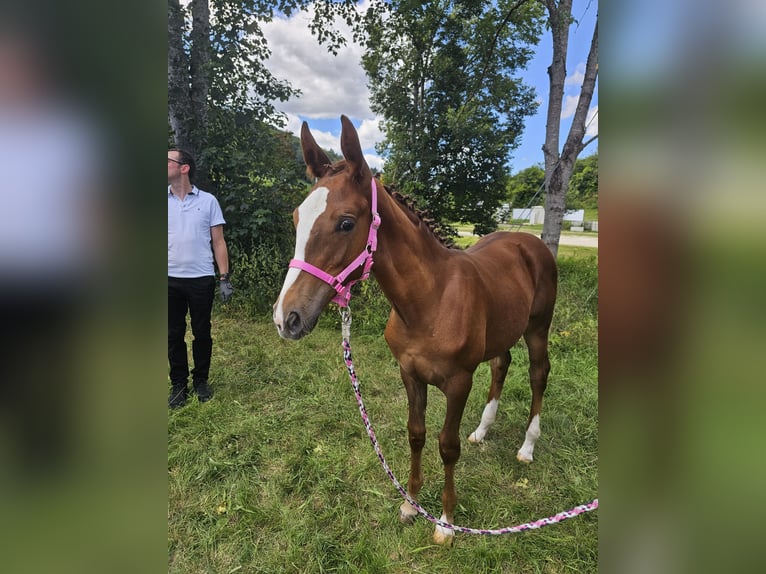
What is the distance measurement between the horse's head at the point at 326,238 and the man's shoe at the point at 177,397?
252 centimetres

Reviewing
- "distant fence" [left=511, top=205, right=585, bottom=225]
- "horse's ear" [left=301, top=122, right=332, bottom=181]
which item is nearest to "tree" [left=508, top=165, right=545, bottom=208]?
"distant fence" [left=511, top=205, right=585, bottom=225]

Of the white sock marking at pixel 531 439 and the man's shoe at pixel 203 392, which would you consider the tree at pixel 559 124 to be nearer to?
the white sock marking at pixel 531 439

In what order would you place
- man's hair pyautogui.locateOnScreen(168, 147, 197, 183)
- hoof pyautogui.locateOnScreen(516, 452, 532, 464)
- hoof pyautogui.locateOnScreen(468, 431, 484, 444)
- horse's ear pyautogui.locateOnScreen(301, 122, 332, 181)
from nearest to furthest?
horse's ear pyautogui.locateOnScreen(301, 122, 332, 181)
hoof pyautogui.locateOnScreen(516, 452, 532, 464)
hoof pyautogui.locateOnScreen(468, 431, 484, 444)
man's hair pyautogui.locateOnScreen(168, 147, 197, 183)

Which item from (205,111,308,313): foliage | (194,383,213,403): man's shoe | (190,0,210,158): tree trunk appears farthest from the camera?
(205,111,308,313): foliage

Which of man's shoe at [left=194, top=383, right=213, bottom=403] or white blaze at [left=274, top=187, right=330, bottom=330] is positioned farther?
man's shoe at [left=194, top=383, right=213, bottom=403]

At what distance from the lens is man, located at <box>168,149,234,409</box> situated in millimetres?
3107

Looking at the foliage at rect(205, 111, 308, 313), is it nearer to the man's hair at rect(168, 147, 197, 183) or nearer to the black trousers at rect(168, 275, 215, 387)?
the black trousers at rect(168, 275, 215, 387)

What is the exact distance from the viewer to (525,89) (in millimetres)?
7102

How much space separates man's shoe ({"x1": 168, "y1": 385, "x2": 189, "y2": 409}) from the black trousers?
0.14ft

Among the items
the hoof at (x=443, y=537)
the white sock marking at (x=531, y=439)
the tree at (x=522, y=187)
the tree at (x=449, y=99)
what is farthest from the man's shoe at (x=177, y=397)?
the tree at (x=522, y=187)
